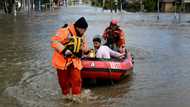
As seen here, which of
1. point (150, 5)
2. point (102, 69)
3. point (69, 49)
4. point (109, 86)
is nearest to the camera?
point (69, 49)

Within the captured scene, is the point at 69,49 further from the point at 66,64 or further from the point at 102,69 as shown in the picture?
the point at 102,69

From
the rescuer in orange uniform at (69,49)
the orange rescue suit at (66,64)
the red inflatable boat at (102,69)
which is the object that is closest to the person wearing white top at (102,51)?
the red inflatable boat at (102,69)

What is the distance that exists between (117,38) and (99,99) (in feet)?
13.7

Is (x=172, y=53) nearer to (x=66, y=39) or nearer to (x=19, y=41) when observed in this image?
(x=19, y=41)

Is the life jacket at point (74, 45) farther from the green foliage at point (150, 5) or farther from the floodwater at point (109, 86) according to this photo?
the green foliage at point (150, 5)

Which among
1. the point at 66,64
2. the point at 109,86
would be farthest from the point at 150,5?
the point at 66,64

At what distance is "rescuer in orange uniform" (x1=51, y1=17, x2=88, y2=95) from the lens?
10016 millimetres

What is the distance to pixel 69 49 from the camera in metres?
10.1

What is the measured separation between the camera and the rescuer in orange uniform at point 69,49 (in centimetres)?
1002

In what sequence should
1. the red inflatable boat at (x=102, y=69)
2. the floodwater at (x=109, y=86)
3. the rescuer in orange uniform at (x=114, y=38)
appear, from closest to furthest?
the floodwater at (x=109, y=86) < the red inflatable boat at (x=102, y=69) < the rescuer in orange uniform at (x=114, y=38)

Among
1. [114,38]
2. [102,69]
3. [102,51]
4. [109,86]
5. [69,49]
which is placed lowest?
[109,86]

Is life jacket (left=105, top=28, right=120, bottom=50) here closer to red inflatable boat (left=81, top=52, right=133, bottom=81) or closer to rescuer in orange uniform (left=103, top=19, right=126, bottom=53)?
rescuer in orange uniform (left=103, top=19, right=126, bottom=53)

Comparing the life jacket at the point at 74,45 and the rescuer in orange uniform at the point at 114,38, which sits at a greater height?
the life jacket at the point at 74,45

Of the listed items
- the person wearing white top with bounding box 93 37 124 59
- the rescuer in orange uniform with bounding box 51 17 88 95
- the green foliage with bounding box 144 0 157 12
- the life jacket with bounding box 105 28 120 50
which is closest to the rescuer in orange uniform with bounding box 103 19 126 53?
the life jacket with bounding box 105 28 120 50
